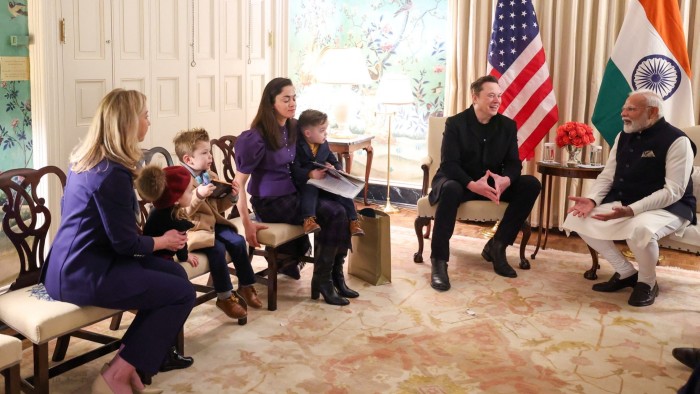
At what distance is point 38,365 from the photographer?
2.79m

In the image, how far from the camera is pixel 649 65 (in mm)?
5355

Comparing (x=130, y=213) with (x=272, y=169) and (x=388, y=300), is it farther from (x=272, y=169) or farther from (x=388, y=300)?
(x=388, y=300)

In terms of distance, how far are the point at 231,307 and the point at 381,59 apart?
3531 mm

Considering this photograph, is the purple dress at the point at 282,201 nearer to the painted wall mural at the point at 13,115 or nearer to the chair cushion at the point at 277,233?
the chair cushion at the point at 277,233

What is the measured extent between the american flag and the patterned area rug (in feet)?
4.21

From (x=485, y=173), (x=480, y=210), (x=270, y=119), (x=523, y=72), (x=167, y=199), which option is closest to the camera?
(x=167, y=199)

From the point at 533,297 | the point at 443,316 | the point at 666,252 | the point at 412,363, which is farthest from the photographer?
the point at 666,252

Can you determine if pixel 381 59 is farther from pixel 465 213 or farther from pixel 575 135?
pixel 465 213

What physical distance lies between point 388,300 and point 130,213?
1.84m

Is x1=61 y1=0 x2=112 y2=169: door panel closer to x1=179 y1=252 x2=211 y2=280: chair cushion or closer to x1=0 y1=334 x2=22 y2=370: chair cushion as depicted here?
x1=179 y1=252 x2=211 y2=280: chair cushion

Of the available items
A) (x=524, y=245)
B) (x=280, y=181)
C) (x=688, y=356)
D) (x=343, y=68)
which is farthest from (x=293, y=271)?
(x=688, y=356)

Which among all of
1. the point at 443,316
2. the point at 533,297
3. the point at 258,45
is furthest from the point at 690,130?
the point at 258,45

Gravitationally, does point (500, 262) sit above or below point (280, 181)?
below

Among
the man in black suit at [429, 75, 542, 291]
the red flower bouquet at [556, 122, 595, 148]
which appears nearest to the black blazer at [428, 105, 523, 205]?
the man in black suit at [429, 75, 542, 291]
